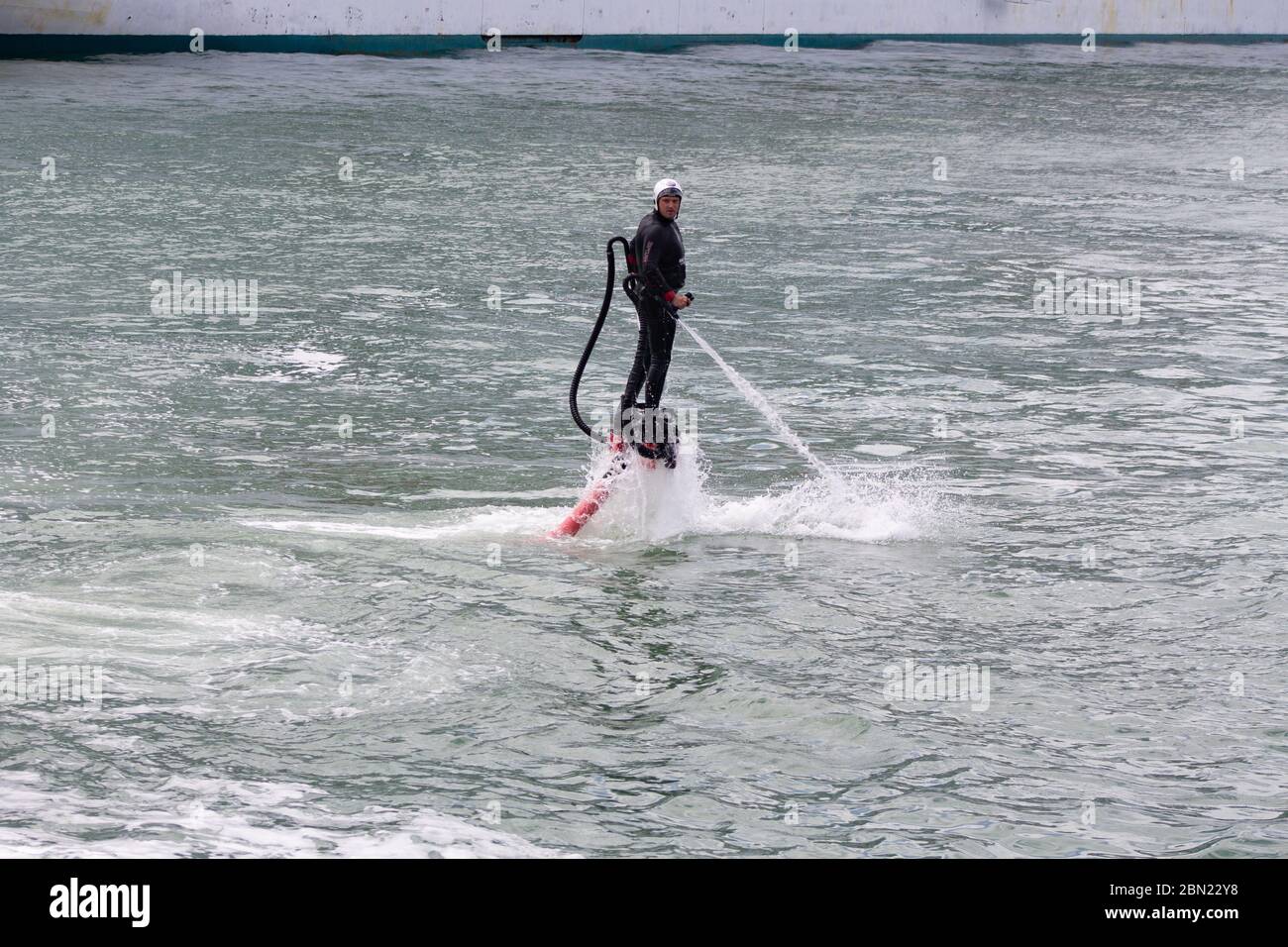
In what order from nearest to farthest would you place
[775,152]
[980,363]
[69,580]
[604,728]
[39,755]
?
[39,755]
[604,728]
[69,580]
[980,363]
[775,152]

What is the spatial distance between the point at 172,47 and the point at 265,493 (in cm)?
3856

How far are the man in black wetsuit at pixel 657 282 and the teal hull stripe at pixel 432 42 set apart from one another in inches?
1501

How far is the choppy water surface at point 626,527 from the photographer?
8.80m

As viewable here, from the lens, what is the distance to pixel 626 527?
13.0 meters

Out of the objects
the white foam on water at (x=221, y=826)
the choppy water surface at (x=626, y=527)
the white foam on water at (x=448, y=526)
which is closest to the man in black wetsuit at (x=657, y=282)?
the choppy water surface at (x=626, y=527)

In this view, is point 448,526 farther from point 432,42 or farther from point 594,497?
point 432,42

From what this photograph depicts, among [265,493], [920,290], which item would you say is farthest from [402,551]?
[920,290]

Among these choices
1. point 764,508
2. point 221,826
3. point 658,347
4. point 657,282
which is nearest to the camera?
point 221,826

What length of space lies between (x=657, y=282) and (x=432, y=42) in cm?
4314

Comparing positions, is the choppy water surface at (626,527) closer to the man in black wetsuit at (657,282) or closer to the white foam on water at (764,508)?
the white foam on water at (764,508)

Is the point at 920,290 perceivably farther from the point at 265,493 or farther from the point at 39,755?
the point at 39,755

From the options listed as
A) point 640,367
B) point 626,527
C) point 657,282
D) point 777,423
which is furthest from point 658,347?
point 777,423

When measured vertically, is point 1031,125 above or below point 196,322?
above

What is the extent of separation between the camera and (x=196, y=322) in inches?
794
